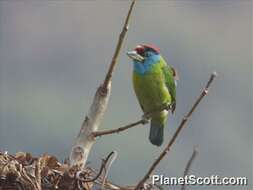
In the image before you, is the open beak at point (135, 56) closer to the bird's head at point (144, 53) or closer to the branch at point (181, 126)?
the bird's head at point (144, 53)

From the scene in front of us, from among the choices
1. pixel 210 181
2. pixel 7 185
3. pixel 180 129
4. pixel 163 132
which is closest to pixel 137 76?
pixel 163 132

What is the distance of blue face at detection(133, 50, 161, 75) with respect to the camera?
3.37 metres

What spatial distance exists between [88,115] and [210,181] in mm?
661

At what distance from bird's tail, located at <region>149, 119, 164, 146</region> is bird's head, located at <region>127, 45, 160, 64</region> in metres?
0.43

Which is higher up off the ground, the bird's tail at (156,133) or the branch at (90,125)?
the bird's tail at (156,133)

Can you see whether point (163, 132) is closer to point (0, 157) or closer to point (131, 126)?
point (131, 126)

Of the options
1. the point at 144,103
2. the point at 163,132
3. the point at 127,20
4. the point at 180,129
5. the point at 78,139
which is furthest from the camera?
the point at 163,132

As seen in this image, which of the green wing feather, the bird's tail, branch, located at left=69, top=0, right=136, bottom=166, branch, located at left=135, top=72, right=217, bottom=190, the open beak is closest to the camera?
branch, located at left=135, top=72, right=217, bottom=190

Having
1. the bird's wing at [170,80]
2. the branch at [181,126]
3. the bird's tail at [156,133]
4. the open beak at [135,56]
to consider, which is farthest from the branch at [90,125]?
the bird's tail at [156,133]

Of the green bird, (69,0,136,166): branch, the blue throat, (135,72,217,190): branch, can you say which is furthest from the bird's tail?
(135,72,217,190): branch

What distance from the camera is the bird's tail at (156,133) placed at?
11.6 ft

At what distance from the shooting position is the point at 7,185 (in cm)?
202

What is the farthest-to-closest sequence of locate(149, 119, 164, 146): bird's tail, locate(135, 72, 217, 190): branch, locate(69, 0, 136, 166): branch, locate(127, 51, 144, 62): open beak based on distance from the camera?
locate(149, 119, 164, 146): bird's tail < locate(127, 51, 144, 62): open beak < locate(69, 0, 136, 166): branch < locate(135, 72, 217, 190): branch

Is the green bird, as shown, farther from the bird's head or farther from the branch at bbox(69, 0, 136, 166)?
the branch at bbox(69, 0, 136, 166)
